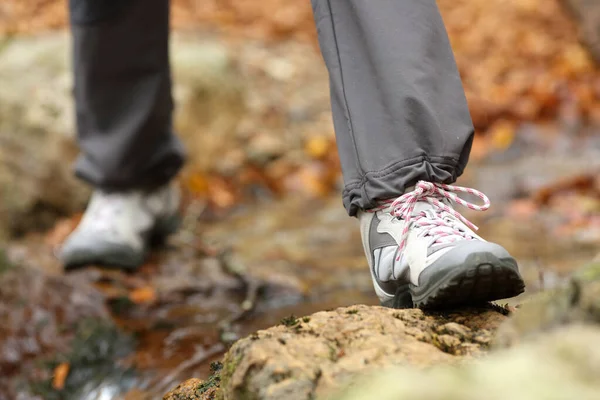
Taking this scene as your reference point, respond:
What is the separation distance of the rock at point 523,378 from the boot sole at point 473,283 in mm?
281

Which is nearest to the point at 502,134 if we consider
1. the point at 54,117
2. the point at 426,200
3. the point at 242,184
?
the point at 242,184

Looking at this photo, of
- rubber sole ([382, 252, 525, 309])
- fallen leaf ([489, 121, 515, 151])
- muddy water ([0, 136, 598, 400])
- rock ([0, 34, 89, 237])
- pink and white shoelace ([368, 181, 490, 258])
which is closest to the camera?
rubber sole ([382, 252, 525, 309])

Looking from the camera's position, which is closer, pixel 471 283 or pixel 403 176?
pixel 471 283

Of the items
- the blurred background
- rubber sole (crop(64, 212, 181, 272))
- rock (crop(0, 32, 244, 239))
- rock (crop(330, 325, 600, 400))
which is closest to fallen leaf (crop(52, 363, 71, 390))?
the blurred background

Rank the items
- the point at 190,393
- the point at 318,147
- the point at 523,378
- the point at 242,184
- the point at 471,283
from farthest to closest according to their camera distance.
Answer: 1. the point at 318,147
2. the point at 242,184
3. the point at 190,393
4. the point at 471,283
5. the point at 523,378

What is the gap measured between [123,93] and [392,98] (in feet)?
4.42

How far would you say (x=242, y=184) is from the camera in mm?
4082

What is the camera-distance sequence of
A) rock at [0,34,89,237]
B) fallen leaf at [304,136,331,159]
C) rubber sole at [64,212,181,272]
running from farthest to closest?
fallen leaf at [304,136,331,159] < rock at [0,34,89,237] < rubber sole at [64,212,181,272]

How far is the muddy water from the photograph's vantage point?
1.70 metres

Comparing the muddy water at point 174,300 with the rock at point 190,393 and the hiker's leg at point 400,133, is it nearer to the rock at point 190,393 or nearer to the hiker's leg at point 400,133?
the rock at point 190,393

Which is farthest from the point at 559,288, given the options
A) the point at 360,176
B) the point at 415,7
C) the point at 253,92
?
the point at 253,92

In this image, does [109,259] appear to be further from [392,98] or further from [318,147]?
[318,147]

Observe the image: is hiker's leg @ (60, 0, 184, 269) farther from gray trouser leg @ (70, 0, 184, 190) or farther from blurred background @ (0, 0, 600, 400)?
blurred background @ (0, 0, 600, 400)

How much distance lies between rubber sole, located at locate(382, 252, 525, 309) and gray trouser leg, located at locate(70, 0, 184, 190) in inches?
57.7
